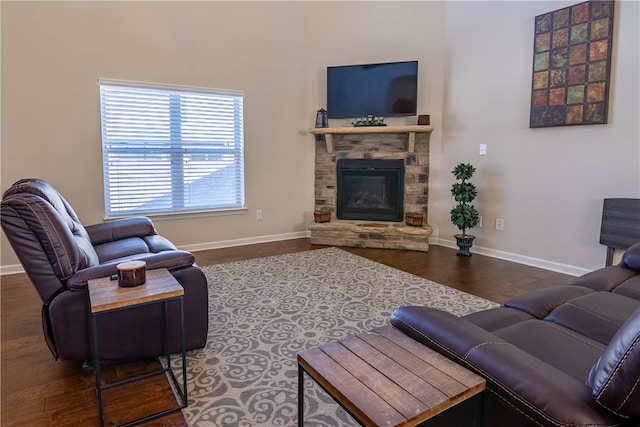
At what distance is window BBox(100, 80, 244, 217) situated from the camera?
415cm

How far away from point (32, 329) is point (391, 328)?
2.44m

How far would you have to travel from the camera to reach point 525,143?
4039mm

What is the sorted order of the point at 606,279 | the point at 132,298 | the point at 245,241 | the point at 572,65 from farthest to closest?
the point at 245,241 < the point at 572,65 < the point at 606,279 < the point at 132,298

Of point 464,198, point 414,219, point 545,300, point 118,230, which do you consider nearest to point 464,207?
point 464,198

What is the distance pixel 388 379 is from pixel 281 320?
1.68m

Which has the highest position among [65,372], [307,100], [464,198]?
[307,100]

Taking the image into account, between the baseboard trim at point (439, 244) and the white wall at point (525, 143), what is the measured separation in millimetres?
25

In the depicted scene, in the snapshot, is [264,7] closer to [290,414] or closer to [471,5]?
[471,5]

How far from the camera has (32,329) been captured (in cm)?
258

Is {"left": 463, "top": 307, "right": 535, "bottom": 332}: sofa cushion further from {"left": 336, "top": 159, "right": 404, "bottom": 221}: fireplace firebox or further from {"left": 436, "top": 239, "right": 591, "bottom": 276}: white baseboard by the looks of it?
{"left": 336, "top": 159, "right": 404, "bottom": 221}: fireplace firebox

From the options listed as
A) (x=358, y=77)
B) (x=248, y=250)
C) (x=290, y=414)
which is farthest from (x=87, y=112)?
(x=290, y=414)

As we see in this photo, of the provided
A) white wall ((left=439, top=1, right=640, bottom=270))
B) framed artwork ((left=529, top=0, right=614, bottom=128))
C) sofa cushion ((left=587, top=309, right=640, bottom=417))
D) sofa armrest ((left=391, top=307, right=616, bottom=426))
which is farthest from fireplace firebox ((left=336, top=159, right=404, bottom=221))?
sofa cushion ((left=587, top=309, right=640, bottom=417))

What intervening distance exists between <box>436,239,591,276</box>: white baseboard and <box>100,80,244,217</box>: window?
9.39 ft

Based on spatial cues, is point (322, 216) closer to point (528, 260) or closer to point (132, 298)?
point (528, 260)
